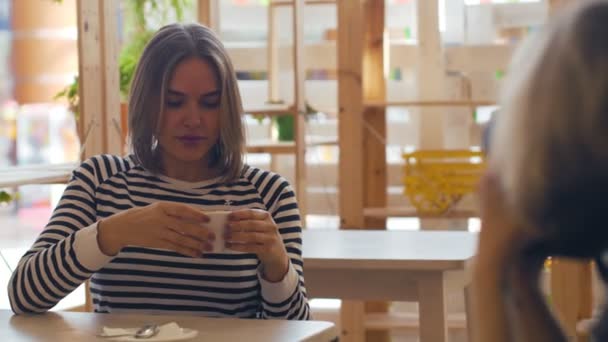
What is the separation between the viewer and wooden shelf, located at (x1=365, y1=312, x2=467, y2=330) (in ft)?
14.1

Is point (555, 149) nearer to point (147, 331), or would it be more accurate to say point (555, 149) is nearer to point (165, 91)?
point (147, 331)

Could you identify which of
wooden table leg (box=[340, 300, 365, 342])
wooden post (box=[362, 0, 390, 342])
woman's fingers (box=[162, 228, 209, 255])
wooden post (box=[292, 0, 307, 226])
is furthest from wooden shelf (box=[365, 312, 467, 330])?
woman's fingers (box=[162, 228, 209, 255])

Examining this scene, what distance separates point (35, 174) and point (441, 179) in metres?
1.63

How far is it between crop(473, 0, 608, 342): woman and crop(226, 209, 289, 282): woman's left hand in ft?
3.68

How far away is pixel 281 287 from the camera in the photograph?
2.07 meters

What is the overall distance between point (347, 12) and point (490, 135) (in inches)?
140

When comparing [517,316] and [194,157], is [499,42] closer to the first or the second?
[194,157]

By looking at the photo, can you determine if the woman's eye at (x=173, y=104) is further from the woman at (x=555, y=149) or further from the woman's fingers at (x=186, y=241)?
the woman at (x=555, y=149)

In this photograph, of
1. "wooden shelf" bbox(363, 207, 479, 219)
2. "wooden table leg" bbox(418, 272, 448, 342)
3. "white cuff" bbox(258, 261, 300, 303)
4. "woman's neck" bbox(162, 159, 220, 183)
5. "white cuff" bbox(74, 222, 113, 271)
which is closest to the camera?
"white cuff" bbox(74, 222, 113, 271)

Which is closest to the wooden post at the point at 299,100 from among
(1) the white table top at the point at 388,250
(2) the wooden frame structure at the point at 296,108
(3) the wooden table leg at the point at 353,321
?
(2) the wooden frame structure at the point at 296,108

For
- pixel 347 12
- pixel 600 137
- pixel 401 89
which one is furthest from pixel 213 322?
pixel 401 89

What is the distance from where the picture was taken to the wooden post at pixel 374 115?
474 cm

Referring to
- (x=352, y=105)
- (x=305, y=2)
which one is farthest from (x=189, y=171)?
(x=305, y=2)

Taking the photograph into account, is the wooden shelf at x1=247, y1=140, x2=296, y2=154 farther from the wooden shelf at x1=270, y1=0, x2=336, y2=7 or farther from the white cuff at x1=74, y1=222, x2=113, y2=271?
the white cuff at x1=74, y1=222, x2=113, y2=271
